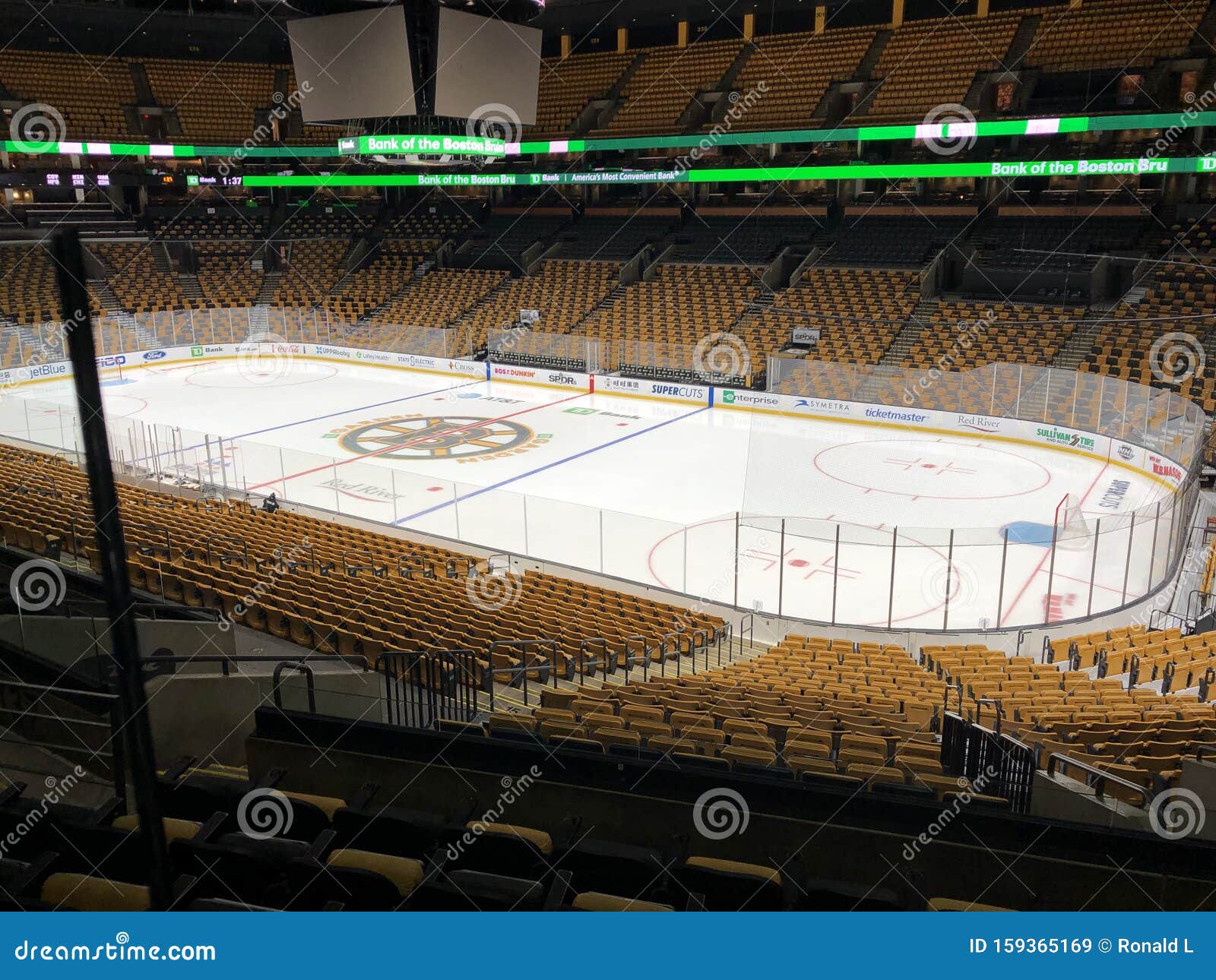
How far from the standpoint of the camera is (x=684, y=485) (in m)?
21.4

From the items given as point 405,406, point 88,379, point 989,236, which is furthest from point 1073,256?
point 88,379

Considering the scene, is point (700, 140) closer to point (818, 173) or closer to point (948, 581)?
point (818, 173)


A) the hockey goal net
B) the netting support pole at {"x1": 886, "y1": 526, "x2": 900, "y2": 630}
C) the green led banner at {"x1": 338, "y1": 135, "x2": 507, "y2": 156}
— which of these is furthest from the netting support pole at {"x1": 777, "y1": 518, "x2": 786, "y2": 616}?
the green led banner at {"x1": 338, "y1": 135, "x2": 507, "y2": 156}

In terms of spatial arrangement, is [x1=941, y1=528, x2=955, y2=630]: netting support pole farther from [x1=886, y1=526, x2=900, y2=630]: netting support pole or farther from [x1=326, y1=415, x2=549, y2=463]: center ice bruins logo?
[x1=326, y1=415, x2=549, y2=463]: center ice bruins logo

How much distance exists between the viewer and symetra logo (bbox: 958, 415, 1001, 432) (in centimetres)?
2481

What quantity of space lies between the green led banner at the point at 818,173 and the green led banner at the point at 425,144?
13723 mm

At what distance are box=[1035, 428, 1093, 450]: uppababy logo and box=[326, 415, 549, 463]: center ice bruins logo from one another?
41.2 feet

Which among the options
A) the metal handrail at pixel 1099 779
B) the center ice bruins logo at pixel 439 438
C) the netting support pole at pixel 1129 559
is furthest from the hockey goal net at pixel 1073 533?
the center ice bruins logo at pixel 439 438

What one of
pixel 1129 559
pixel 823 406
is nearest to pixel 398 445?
pixel 823 406

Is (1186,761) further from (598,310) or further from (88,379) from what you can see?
(598,310)

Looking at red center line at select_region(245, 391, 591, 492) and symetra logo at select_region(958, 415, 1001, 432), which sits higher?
symetra logo at select_region(958, 415, 1001, 432)

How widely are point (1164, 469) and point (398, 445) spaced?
17.8m

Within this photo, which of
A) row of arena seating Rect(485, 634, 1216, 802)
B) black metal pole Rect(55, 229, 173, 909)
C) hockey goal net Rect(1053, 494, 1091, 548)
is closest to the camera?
black metal pole Rect(55, 229, 173, 909)

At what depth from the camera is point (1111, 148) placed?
33.6 metres
